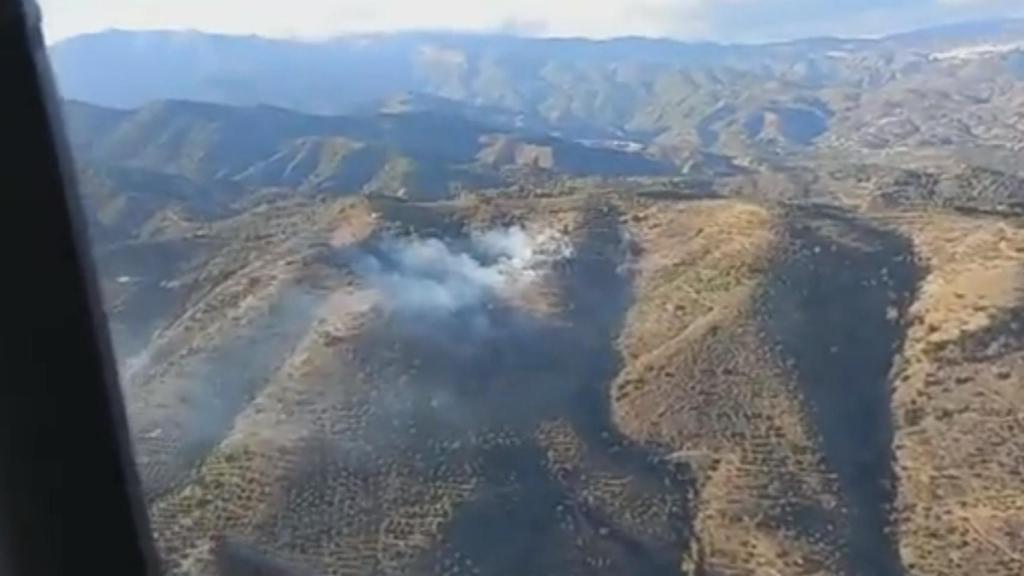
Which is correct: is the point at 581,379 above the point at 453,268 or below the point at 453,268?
below

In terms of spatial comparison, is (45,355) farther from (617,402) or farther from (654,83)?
(654,83)

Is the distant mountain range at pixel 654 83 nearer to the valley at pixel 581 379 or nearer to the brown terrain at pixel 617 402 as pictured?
the valley at pixel 581 379

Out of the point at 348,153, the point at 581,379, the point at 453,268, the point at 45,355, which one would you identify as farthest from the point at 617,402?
the point at 348,153

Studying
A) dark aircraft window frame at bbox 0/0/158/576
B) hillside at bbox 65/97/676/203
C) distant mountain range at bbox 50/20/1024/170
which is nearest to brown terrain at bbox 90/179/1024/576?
hillside at bbox 65/97/676/203

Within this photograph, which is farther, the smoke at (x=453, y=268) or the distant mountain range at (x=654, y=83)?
the distant mountain range at (x=654, y=83)

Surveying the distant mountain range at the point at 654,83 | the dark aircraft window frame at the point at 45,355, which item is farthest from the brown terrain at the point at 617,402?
the distant mountain range at the point at 654,83

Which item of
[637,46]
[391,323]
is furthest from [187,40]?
[637,46]
